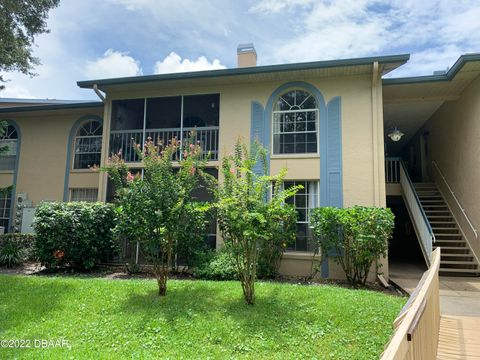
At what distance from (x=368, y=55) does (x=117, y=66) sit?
35.0ft

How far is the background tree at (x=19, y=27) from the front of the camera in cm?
1062

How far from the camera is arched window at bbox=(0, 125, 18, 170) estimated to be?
13250 millimetres

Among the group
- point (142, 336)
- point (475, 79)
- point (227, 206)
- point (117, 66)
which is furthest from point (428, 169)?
point (117, 66)

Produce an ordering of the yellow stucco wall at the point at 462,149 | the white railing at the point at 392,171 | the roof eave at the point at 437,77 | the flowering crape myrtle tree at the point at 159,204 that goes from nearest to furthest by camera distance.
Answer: the flowering crape myrtle tree at the point at 159,204
the roof eave at the point at 437,77
the yellow stucco wall at the point at 462,149
the white railing at the point at 392,171

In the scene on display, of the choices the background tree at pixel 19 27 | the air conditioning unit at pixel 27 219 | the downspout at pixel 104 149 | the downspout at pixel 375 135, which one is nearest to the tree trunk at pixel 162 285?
the downspout at pixel 104 149

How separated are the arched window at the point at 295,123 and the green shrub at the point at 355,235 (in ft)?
7.90

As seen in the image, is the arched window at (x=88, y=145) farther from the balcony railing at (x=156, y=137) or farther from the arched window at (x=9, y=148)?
the arched window at (x=9, y=148)

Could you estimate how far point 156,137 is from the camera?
1130 centimetres

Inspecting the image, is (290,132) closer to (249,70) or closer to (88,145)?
(249,70)

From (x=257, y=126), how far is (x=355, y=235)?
4.42 metres

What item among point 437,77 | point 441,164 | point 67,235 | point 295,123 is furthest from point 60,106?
point 441,164

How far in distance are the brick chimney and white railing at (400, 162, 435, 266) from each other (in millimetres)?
6709

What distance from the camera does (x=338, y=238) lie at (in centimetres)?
813

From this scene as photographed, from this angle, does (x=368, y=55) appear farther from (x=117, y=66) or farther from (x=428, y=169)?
(x=117, y=66)
